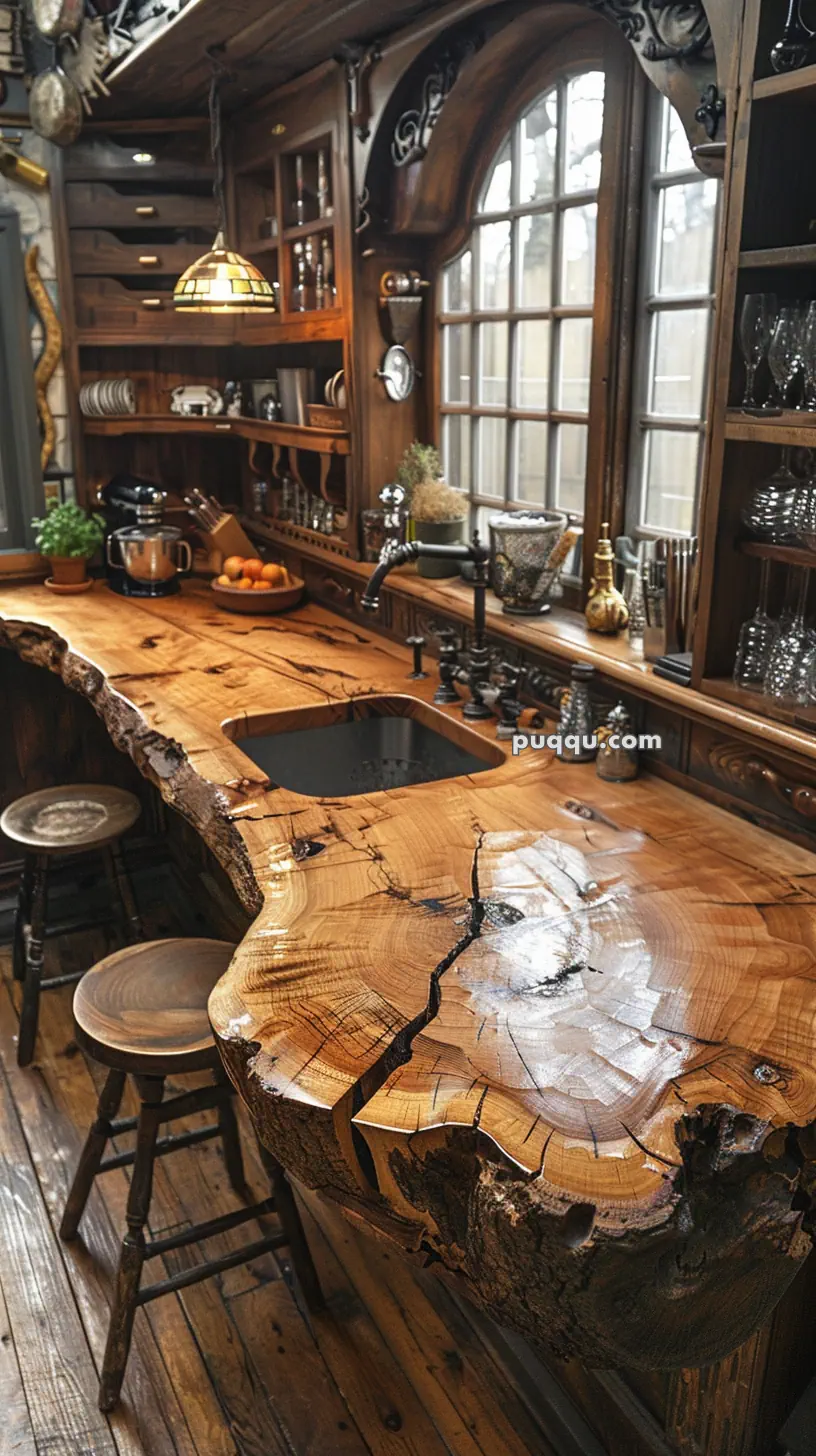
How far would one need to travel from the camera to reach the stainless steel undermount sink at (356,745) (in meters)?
2.51

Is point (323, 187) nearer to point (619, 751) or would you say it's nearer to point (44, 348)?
point (44, 348)

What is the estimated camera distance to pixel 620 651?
2.29 m

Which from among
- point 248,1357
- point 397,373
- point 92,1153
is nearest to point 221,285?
point 397,373

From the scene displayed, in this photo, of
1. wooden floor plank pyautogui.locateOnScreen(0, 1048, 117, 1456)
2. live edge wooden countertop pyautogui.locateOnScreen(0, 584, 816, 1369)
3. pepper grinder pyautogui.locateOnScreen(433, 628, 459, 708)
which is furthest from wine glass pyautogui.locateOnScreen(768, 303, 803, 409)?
wooden floor plank pyautogui.locateOnScreen(0, 1048, 117, 1456)

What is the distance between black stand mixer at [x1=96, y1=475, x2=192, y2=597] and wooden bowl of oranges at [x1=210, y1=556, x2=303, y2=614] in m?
0.21

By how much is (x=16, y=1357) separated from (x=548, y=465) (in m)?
2.21

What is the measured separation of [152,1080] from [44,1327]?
65 centimetres

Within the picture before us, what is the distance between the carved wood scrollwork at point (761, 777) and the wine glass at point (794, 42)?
1030mm

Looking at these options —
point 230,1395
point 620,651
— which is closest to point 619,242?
point 620,651

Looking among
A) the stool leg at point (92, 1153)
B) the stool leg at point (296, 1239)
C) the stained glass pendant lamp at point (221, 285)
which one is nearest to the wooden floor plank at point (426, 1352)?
the stool leg at point (296, 1239)

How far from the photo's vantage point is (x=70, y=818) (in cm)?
312

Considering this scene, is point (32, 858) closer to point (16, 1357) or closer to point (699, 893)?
point (16, 1357)

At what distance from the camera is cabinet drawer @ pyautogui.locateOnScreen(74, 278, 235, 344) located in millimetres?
3811

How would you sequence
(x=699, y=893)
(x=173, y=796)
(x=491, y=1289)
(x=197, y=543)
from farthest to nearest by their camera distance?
(x=197, y=543) < (x=173, y=796) < (x=699, y=893) < (x=491, y=1289)
